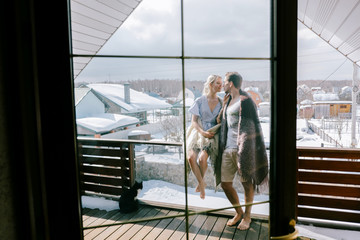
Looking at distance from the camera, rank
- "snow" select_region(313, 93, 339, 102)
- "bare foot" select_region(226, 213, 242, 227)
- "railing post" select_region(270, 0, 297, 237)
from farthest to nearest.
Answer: "snow" select_region(313, 93, 339, 102) → "bare foot" select_region(226, 213, 242, 227) → "railing post" select_region(270, 0, 297, 237)

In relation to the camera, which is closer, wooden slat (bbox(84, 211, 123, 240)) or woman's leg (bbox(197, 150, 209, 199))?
wooden slat (bbox(84, 211, 123, 240))

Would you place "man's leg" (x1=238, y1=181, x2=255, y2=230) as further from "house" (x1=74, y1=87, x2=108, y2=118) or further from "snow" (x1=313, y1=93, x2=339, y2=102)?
"snow" (x1=313, y1=93, x2=339, y2=102)

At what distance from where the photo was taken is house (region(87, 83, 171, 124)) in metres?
1.07

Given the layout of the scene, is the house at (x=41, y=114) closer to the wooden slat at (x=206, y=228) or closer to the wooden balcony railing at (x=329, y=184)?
the wooden slat at (x=206, y=228)

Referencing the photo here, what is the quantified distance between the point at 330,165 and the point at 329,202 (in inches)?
17.0

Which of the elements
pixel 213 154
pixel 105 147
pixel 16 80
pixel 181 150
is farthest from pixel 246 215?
pixel 16 80

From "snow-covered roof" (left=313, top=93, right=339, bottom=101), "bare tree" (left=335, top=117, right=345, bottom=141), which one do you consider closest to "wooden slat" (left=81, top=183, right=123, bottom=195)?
"snow-covered roof" (left=313, top=93, right=339, bottom=101)

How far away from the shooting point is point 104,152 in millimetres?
1107

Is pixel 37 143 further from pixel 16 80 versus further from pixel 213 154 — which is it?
pixel 213 154

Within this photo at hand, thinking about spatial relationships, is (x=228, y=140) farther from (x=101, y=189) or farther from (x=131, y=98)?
(x=101, y=189)

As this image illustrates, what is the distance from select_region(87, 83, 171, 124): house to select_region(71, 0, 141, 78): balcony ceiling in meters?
0.13

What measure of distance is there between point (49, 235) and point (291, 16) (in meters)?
1.17

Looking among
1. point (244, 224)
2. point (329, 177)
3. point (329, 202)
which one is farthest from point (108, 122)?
point (329, 202)

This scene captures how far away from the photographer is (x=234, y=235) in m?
1.19
